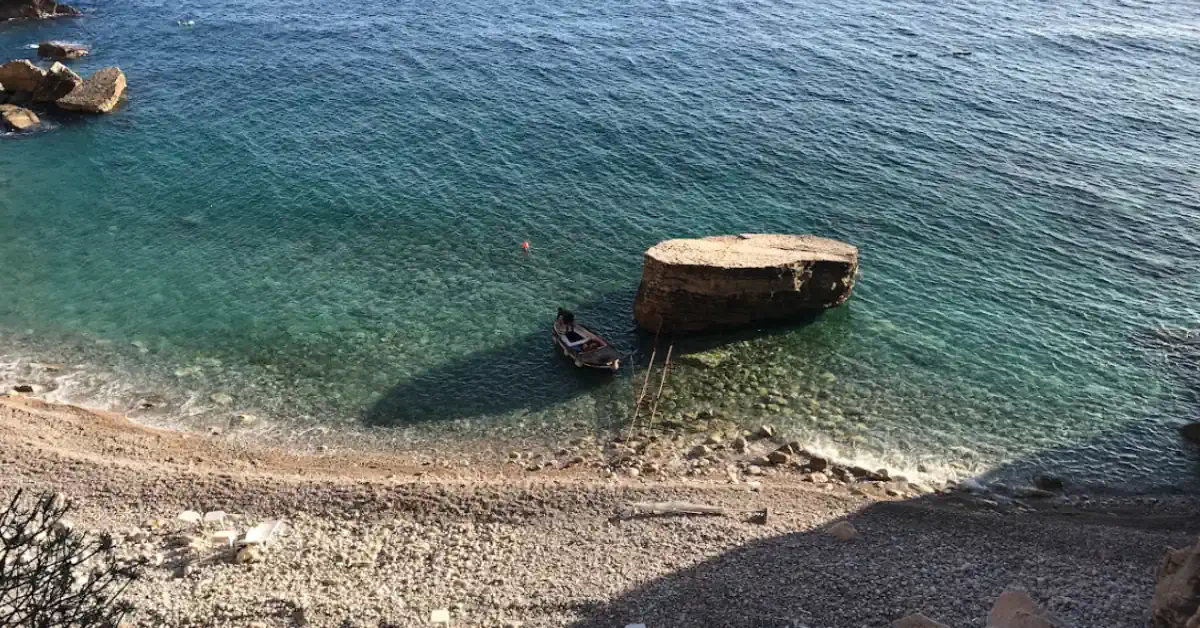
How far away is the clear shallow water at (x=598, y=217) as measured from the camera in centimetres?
3700

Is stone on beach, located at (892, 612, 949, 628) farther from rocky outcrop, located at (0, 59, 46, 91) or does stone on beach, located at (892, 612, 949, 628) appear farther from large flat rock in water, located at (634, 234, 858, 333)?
rocky outcrop, located at (0, 59, 46, 91)

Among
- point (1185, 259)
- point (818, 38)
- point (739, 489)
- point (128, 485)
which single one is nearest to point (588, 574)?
point (739, 489)

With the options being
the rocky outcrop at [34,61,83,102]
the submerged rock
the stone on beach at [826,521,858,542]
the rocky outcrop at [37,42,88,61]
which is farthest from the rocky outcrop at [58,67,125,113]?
the submerged rock

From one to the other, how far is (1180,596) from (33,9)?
102 m

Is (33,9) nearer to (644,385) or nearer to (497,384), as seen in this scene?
(497,384)

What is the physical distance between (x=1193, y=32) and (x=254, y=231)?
86.0 m

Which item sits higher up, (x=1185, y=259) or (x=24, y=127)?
(x=1185, y=259)

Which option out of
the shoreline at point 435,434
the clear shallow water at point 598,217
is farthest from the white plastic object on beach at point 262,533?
the clear shallow water at point 598,217

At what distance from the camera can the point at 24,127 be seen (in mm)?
59594

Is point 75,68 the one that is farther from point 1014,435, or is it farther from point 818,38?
point 1014,435

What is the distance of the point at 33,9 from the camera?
85.2 meters

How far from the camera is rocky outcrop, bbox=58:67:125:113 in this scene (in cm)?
6191

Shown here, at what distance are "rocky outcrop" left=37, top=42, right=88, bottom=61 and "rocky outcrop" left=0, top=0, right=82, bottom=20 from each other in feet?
46.2

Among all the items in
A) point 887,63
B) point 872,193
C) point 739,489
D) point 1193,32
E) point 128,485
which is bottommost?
point 128,485
